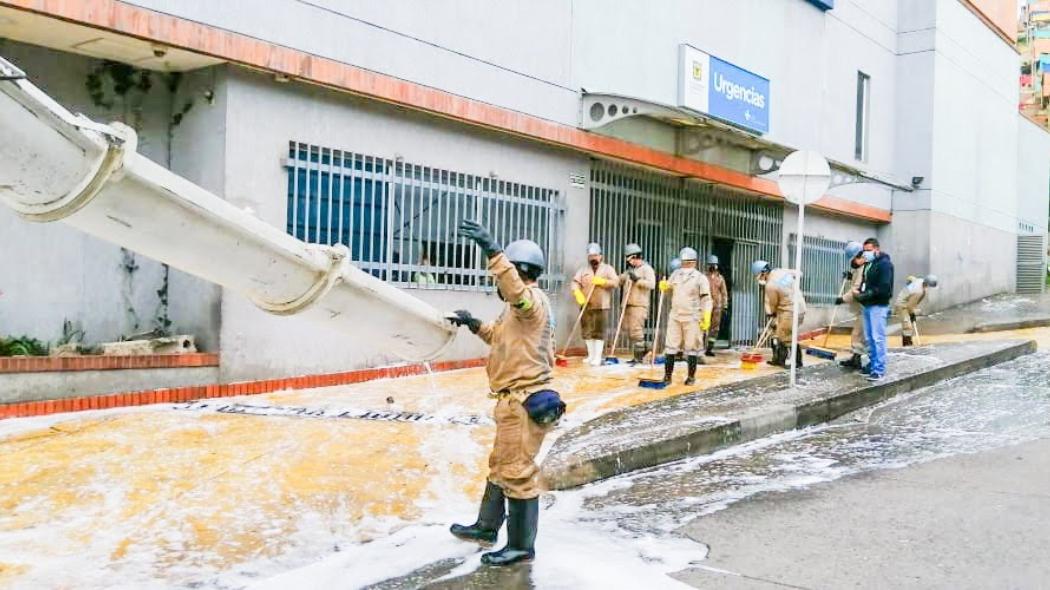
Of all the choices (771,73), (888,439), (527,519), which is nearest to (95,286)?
(527,519)

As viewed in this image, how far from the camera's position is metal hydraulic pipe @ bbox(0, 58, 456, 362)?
2838 mm

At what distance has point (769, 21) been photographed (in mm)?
17250

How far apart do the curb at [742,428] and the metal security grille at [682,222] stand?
4.24 metres

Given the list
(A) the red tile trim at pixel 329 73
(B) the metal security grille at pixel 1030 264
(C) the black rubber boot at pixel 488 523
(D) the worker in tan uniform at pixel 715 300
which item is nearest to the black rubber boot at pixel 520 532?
(C) the black rubber boot at pixel 488 523

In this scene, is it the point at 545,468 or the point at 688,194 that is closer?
the point at 545,468

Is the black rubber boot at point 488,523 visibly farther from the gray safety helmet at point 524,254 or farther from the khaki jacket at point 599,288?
the khaki jacket at point 599,288

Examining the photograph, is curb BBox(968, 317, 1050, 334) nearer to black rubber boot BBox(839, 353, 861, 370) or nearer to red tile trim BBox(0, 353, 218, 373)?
black rubber boot BBox(839, 353, 861, 370)

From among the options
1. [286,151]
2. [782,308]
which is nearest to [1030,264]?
[782,308]

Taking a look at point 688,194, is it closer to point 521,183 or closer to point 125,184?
point 521,183

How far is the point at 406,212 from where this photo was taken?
10695 mm

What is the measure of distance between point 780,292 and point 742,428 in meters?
5.18

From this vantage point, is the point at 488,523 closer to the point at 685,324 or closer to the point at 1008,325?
the point at 685,324

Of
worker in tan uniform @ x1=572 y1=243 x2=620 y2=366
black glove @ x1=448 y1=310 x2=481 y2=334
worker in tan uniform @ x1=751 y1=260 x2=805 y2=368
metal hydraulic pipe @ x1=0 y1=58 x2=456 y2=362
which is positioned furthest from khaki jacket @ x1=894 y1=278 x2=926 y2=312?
metal hydraulic pipe @ x1=0 y1=58 x2=456 y2=362

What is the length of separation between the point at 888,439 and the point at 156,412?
6.44 metres
